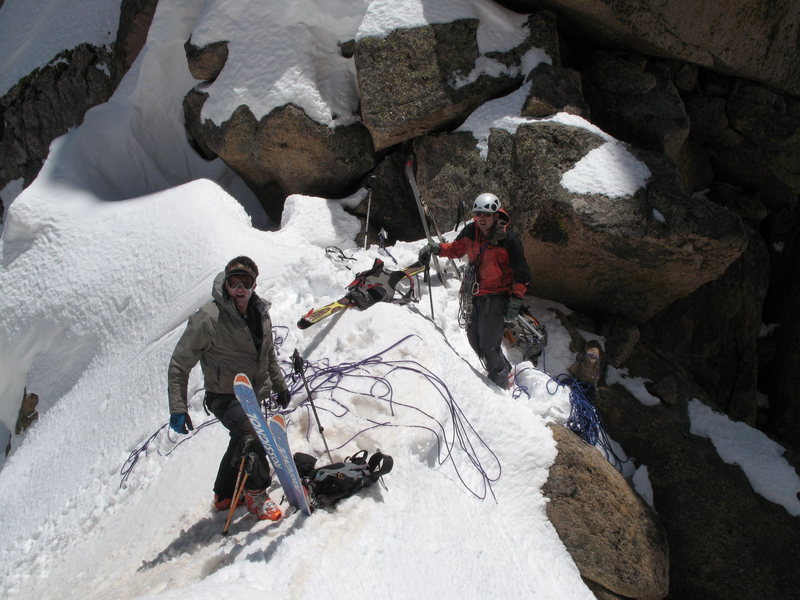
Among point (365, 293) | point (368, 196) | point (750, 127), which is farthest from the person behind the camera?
point (368, 196)

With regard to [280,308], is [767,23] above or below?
above

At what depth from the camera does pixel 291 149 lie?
9.85 meters

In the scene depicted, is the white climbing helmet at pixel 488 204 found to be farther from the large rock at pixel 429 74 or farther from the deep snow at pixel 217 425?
the large rock at pixel 429 74

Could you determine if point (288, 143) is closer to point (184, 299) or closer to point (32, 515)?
point (184, 299)

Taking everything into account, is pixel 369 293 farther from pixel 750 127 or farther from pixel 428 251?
pixel 750 127

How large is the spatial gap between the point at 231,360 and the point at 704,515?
5.29 m

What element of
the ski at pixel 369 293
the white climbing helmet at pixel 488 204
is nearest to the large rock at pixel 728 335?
the ski at pixel 369 293

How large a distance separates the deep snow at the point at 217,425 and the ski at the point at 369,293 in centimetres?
13

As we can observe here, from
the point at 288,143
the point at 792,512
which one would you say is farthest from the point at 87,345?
the point at 792,512

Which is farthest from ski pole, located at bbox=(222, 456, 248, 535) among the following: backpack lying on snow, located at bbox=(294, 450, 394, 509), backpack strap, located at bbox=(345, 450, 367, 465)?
backpack strap, located at bbox=(345, 450, 367, 465)

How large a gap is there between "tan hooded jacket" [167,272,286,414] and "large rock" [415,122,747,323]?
4.26 meters

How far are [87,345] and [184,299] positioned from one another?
64.2 inches

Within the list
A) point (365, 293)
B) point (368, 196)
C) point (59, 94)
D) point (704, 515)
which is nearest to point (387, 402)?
point (365, 293)

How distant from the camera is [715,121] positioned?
32.4ft
